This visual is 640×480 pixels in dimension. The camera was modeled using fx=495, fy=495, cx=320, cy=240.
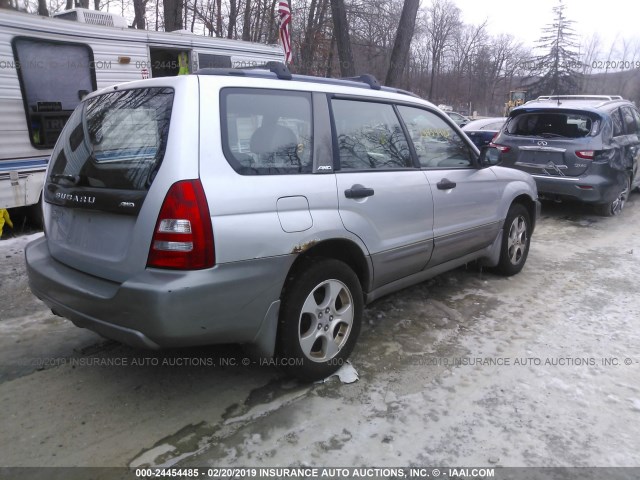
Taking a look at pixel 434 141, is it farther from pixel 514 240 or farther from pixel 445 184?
pixel 514 240

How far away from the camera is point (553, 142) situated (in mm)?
7363

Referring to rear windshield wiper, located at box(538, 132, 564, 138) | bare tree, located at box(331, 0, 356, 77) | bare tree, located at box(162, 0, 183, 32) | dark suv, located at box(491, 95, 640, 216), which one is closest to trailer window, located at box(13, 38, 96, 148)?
dark suv, located at box(491, 95, 640, 216)

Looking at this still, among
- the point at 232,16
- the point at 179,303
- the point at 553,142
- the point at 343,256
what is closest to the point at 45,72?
the point at 343,256

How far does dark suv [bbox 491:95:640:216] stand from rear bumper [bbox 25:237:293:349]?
5.48 m

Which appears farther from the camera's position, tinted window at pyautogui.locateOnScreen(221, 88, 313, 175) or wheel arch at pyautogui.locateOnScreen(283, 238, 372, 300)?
wheel arch at pyautogui.locateOnScreen(283, 238, 372, 300)

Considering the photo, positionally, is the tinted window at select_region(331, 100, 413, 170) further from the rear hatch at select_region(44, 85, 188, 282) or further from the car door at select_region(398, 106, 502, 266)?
the rear hatch at select_region(44, 85, 188, 282)

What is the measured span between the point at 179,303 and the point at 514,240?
12.4 feet

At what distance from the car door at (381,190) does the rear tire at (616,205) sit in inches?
220

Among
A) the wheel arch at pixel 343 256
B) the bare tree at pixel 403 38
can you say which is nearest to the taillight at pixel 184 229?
the wheel arch at pixel 343 256

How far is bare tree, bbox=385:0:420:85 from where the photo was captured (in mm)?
11562

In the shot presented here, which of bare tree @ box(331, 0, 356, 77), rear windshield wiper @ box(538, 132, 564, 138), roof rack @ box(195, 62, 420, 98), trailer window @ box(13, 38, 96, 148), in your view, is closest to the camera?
roof rack @ box(195, 62, 420, 98)

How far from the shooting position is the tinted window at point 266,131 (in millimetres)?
2566

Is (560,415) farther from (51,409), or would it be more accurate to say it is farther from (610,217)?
(610,217)

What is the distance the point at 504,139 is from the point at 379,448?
6.64m
